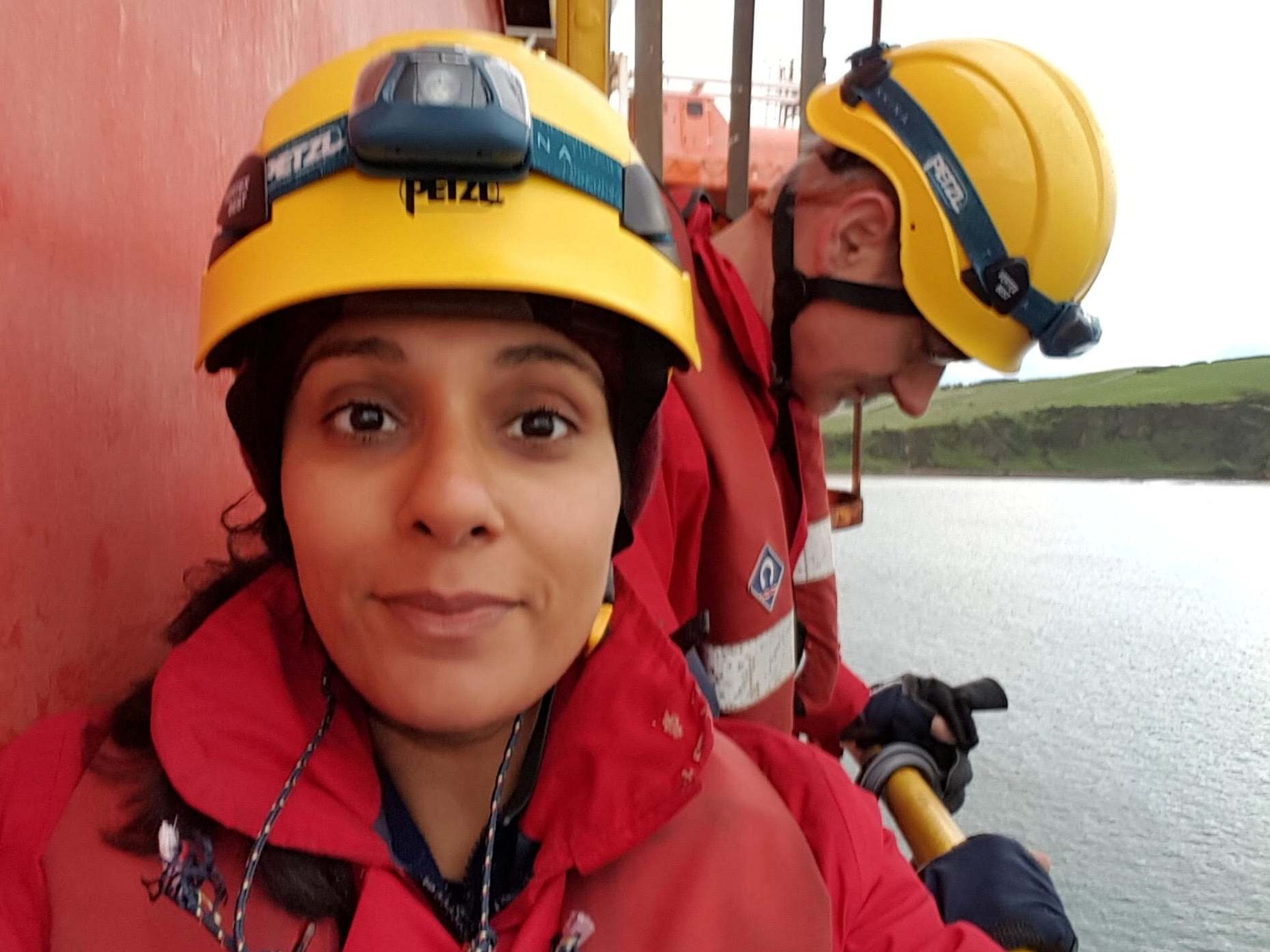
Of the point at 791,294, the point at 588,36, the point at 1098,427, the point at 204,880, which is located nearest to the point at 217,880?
the point at 204,880

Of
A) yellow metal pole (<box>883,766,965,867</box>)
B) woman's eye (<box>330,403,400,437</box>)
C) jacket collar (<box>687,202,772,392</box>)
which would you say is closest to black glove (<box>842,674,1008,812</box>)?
yellow metal pole (<box>883,766,965,867</box>)

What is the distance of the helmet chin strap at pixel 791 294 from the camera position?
144 centimetres

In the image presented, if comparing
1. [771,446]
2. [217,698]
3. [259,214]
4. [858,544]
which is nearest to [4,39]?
[259,214]

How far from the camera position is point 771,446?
155cm

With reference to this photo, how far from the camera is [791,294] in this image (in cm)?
147

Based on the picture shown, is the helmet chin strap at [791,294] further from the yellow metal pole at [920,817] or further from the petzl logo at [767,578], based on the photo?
the yellow metal pole at [920,817]

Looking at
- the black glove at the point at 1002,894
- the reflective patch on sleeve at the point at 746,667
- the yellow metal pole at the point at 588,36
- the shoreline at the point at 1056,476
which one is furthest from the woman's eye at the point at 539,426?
the yellow metal pole at the point at 588,36

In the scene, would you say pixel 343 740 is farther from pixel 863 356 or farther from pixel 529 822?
pixel 863 356

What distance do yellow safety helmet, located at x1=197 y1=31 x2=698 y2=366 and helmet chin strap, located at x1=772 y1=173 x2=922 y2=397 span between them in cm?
78

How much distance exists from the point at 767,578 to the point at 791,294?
1.55ft

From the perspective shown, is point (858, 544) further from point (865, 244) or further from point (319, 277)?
point (319, 277)

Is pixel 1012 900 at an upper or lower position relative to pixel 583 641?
lower

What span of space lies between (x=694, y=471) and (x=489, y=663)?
2.15 ft

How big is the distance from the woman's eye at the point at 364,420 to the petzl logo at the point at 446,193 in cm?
14
